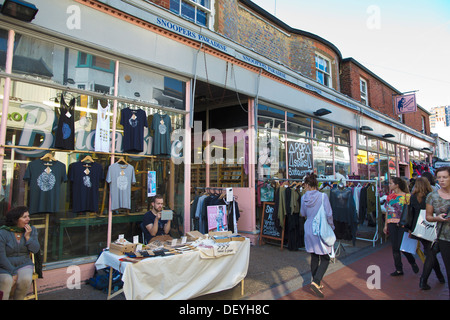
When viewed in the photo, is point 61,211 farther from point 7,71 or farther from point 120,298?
point 7,71

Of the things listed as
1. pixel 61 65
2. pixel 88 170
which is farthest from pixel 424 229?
pixel 61 65

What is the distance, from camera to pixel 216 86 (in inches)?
333

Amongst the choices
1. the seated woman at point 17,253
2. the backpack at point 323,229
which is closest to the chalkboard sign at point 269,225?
the backpack at point 323,229

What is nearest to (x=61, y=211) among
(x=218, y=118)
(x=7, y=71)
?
(x=7, y=71)

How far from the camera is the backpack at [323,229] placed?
4.67 m

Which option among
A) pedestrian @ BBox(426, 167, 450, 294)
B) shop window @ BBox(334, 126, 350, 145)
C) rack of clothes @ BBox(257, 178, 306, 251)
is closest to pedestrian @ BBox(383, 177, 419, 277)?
pedestrian @ BBox(426, 167, 450, 294)

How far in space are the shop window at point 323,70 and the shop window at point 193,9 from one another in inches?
257

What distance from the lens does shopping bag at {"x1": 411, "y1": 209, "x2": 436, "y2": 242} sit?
4.98m

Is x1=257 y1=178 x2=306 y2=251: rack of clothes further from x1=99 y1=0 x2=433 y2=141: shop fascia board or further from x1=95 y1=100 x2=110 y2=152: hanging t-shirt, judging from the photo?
x1=95 y1=100 x2=110 y2=152: hanging t-shirt

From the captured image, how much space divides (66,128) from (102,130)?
67 cm

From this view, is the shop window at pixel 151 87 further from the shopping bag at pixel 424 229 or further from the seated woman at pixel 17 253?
the shopping bag at pixel 424 229

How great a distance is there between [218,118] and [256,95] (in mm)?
1644

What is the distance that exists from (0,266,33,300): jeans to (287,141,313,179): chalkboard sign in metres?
8.21

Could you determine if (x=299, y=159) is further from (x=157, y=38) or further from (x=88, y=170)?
(x=88, y=170)
